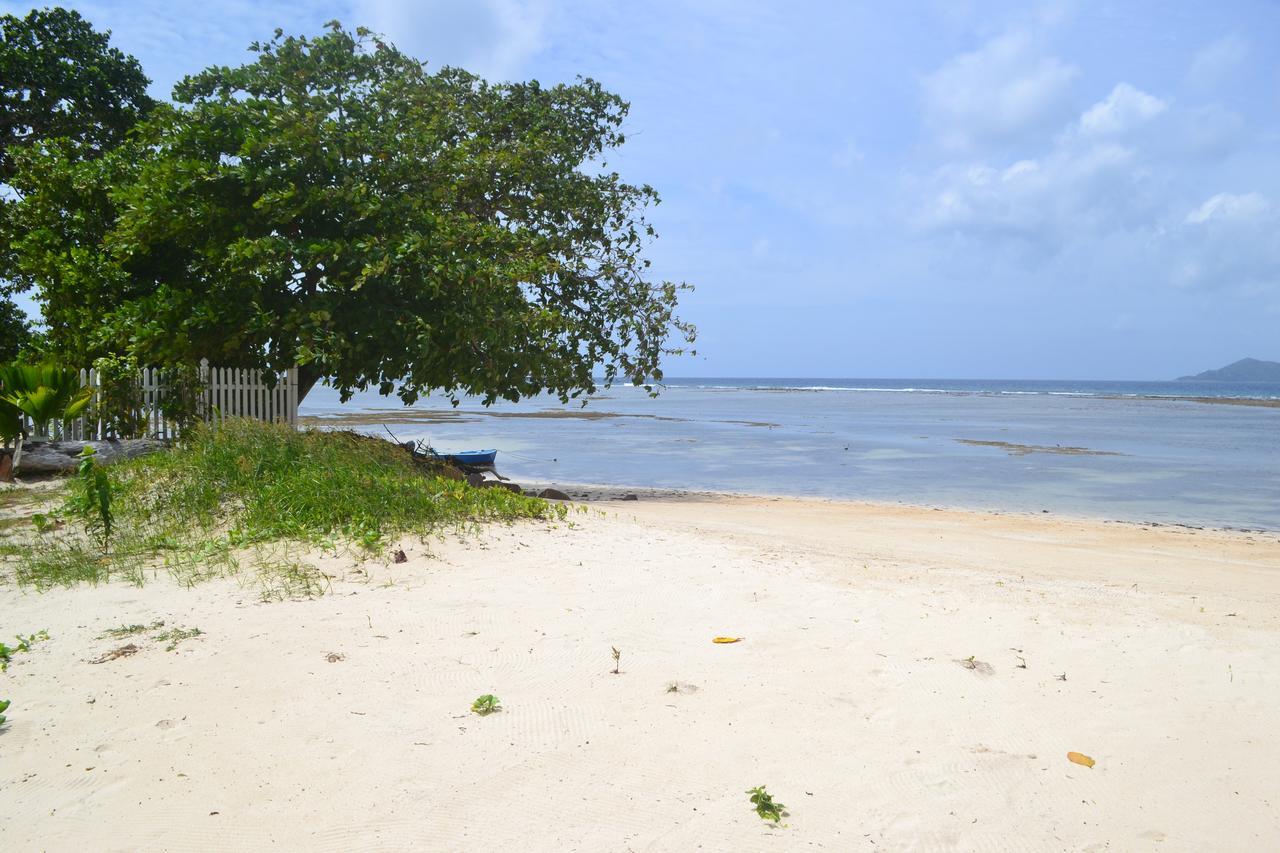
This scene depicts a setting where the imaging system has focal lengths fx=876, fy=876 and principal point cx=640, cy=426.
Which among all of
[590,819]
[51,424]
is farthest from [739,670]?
[51,424]

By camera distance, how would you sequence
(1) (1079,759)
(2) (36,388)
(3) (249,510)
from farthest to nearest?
(2) (36,388), (3) (249,510), (1) (1079,759)

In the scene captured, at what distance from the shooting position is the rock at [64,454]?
37.2ft

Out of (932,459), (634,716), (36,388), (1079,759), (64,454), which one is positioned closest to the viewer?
(1079,759)

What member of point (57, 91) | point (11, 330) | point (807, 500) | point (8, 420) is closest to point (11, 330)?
point (11, 330)

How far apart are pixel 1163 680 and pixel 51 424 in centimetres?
1430

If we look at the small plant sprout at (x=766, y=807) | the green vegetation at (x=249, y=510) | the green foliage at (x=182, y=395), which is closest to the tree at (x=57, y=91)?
the green foliage at (x=182, y=395)

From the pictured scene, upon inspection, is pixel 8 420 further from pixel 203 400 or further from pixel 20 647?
pixel 20 647

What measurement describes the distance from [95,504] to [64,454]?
5.18 m

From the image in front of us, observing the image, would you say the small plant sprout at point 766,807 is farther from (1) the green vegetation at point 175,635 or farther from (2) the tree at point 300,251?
(2) the tree at point 300,251

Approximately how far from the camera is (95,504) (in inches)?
290

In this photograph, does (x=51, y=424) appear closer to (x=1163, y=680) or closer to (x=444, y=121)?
(x=444, y=121)

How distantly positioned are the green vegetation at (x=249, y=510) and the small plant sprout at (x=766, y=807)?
3.64 m

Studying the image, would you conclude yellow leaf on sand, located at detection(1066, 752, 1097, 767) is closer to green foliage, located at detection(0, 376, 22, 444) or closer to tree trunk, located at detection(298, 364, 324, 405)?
green foliage, located at detection(0, 376, 22, 444)

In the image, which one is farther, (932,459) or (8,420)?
(932,459)
